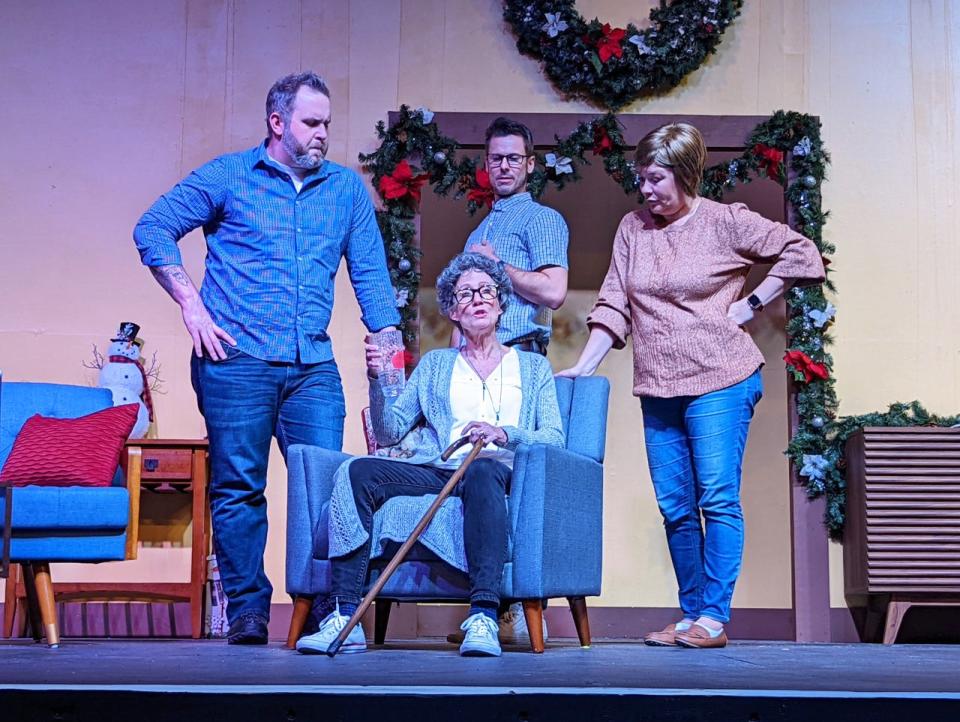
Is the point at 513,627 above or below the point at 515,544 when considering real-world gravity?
below

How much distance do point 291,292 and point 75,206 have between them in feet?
7.79

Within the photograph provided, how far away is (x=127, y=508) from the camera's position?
12.7 feet

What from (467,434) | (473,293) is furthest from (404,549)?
(473,293)

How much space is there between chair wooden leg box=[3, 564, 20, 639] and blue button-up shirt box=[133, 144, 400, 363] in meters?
2.08

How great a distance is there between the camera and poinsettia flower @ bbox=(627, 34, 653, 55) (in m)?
5.26

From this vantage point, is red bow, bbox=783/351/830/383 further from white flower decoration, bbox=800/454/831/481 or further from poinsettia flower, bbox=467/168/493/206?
poinsettia flower, bbox=467/168/493/206

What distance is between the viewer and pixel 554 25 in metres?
5.27

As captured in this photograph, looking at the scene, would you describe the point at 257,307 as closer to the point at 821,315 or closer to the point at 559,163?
the point at 559,163

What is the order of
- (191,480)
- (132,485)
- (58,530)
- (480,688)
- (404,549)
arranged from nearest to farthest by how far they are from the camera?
(480,688), (404,549), (58,530), (132,485), (191,480)

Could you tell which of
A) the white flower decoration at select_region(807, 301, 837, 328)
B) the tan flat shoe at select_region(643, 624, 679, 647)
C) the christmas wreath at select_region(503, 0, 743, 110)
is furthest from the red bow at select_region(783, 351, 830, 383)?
the tan flat shoe at select_region(643, 624, 679, 647)

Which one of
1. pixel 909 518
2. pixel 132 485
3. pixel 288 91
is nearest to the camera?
pixel 288 91

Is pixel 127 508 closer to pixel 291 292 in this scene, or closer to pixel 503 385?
pixel 291 292

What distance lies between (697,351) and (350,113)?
2.42 meters

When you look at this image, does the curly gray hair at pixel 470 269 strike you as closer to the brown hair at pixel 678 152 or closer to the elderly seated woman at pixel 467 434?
the elderly seated woman at pixel 467 434
